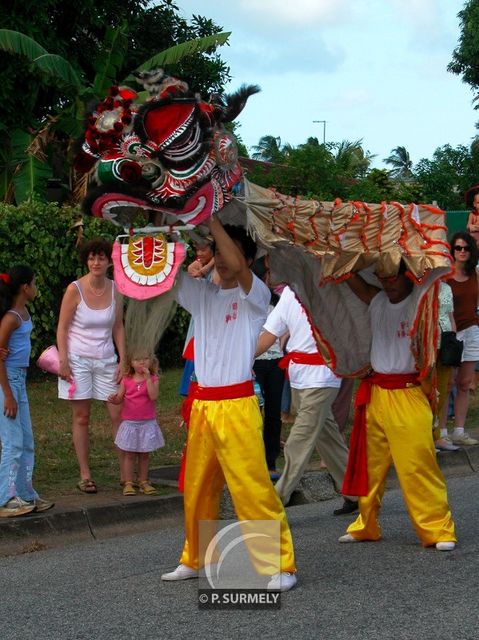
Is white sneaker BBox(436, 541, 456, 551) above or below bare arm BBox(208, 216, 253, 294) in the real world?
below

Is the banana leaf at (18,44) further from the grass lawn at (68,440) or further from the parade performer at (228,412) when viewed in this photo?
the parade performer at (228,412)

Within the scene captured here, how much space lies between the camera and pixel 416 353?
6551 millimetres

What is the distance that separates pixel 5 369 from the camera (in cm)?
765

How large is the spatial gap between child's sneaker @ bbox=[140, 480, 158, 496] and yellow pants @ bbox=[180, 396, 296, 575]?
2481mm

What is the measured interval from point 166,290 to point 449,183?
89.2ft

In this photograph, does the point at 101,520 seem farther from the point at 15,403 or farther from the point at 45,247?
the point at 45,247

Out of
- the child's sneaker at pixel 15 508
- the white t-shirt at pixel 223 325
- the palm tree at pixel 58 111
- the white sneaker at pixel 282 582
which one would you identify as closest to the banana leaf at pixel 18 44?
the palm tree at pixel 58 111

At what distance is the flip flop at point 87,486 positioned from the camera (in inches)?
330

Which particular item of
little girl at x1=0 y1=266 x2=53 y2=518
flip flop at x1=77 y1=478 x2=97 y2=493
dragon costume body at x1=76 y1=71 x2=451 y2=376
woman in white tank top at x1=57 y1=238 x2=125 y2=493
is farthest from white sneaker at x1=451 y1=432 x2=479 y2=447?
dragon costume body at x1=76 y1=71 x2=451 y2=376

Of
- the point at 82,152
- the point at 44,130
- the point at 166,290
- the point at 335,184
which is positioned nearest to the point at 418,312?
the point at 166,290

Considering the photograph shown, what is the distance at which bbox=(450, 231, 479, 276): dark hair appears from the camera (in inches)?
399

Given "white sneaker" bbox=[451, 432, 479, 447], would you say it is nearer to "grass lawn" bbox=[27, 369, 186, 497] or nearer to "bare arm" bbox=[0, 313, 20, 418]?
"grass lawn" bbox=[27, 369, 186, 497]

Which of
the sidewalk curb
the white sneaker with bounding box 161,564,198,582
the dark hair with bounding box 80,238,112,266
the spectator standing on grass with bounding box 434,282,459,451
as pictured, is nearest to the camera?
the white sneaker with bounding box 161,564,198,582

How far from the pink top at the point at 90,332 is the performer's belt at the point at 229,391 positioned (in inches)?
114
